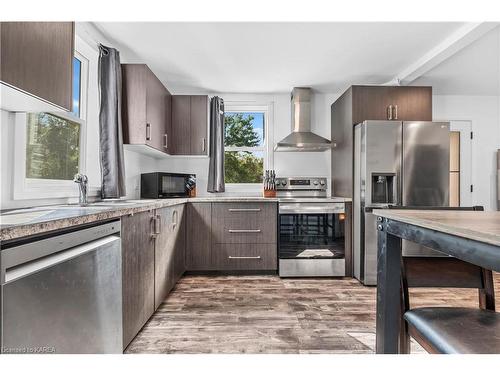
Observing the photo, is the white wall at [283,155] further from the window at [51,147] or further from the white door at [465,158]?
the white door at [465,158]

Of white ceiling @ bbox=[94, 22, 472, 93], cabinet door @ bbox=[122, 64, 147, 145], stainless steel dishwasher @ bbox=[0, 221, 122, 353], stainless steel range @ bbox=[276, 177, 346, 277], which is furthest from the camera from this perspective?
stainless steel range @ bbox=[276, 177, 346, 277]

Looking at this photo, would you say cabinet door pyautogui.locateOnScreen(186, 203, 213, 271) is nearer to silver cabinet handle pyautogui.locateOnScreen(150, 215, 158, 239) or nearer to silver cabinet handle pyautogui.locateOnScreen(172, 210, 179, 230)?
silver cabinet handle pyautogui.locateOnScreen(172, 210, 179, 230)

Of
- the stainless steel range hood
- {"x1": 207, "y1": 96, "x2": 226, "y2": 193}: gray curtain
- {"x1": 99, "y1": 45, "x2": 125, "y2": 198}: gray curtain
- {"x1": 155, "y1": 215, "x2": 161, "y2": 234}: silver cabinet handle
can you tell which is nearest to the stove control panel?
the stainless steel range hood

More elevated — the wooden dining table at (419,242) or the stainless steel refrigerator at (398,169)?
the stainless steel refrigerator at (398,169)

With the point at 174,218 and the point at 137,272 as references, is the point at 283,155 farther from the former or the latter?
the point at 137,272

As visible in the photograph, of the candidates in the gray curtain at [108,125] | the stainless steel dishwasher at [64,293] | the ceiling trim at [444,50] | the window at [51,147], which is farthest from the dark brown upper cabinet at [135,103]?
the ceiling trim at [444,50]

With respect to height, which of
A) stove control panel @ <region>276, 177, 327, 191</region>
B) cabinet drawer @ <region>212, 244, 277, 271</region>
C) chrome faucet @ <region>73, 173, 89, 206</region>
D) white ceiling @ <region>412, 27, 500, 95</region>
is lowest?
cabinet drawer @ <region>212, 244, 277, 271</region>

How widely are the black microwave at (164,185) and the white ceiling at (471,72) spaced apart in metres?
3.19

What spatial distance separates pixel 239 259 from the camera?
3361 mm

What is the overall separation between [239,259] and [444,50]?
9.57ft

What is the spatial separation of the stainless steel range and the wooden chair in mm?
1954

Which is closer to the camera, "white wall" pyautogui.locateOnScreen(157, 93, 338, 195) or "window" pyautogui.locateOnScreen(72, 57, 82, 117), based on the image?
"window" pyautogui.locateOnScreen(72, 57, 82, 117)

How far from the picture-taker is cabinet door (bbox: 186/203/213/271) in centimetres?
336

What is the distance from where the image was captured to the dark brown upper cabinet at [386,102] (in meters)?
3.38
